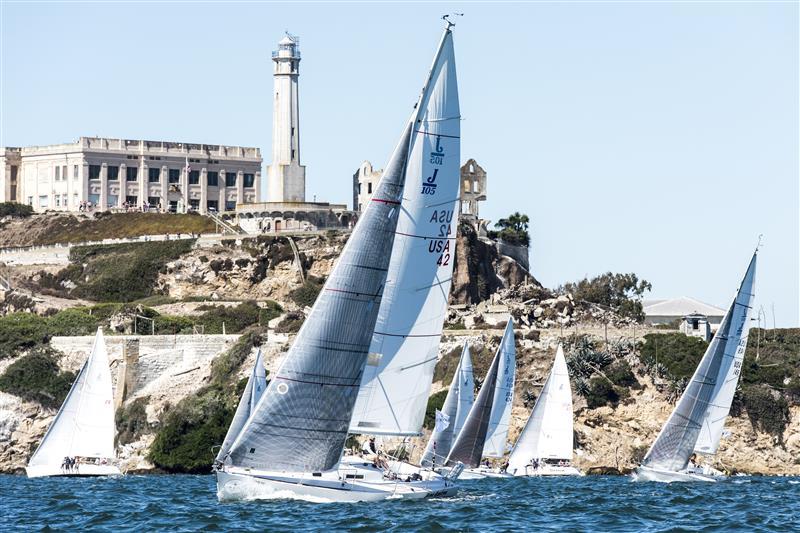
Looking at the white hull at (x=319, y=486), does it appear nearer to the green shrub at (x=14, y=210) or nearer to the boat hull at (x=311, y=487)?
the boat hull at (x=311, y=487)

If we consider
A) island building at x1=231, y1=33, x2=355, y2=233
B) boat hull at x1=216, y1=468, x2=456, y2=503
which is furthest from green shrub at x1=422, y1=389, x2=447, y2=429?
island building at x1=231, y1=33, x2=355, y2=233

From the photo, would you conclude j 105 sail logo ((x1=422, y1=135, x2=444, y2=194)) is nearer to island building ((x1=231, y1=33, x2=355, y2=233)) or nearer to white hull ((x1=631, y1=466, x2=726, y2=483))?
white hull ((x1=631, y1=466, x2=726, y2=483))

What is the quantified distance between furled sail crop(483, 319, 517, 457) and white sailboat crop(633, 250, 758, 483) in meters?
7.31

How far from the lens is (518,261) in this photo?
10556 cm

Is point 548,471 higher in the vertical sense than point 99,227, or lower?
lower

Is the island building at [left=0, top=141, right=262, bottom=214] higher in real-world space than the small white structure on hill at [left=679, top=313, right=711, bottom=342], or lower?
higher

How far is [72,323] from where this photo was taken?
8538 cm

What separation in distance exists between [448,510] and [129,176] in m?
82.9

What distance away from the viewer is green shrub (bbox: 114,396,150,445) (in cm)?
7363

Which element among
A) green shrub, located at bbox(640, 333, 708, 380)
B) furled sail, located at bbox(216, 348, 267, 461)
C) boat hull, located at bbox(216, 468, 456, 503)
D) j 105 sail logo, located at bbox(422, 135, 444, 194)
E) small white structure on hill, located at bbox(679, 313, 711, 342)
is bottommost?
boat hull, located at bbox(216, 468, 456, 503)

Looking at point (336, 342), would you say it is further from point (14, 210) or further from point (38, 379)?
point (14, 210)

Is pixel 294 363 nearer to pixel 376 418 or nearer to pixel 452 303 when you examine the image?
pixel 376 418

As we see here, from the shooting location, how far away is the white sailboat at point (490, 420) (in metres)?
56.9

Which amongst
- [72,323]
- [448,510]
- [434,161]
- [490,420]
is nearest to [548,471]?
[490,420]
